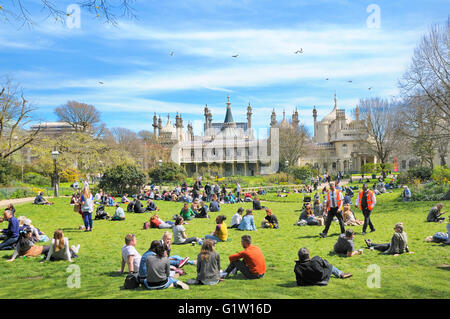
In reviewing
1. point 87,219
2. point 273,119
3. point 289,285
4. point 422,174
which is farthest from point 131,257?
point 273,119

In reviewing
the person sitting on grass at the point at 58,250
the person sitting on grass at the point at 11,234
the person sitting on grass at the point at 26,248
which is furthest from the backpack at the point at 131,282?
the person sitting on grass at the point at 11,234

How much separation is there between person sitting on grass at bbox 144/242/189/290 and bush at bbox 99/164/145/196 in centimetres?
2023

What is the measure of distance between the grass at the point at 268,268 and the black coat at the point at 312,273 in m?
0.17

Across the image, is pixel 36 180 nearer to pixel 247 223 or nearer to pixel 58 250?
pixel 247 223

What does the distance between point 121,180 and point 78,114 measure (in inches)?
1472

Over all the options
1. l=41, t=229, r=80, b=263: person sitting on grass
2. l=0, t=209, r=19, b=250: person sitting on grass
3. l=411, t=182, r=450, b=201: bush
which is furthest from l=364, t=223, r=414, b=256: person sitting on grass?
l=411, t=182, r=450, b=201: bush

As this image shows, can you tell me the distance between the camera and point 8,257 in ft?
30.0

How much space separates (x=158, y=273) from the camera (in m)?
6.35

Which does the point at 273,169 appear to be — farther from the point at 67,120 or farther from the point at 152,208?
the point at 152,208

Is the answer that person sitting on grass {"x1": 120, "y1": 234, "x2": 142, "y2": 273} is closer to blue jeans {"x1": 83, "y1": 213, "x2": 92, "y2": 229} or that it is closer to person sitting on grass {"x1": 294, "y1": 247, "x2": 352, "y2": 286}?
person sitting on grass {"x1": 294, "y1": 247, "x2": 352, "y2": 286}

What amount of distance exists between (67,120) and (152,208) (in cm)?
4555
